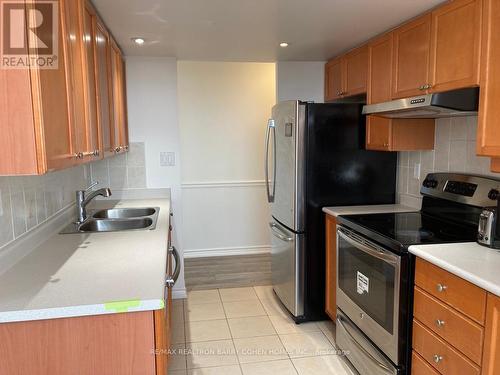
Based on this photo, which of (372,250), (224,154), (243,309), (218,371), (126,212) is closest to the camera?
(372,250)

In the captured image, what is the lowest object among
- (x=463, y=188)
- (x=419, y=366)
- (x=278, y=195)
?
(x=419, y=366)

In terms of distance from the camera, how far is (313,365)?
8.18ft

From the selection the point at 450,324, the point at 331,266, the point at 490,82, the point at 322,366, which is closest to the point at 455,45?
the point at 490,82

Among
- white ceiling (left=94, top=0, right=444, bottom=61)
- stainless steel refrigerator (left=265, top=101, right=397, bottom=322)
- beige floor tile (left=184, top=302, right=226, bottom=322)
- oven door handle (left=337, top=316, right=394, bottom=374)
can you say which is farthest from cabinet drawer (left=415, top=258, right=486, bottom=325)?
beige floor tile (left=184, top=302, right=226, bottom=322)

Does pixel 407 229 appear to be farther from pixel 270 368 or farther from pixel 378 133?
pixel 270 368

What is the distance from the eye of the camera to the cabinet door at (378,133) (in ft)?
8.73

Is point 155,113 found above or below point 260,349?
above

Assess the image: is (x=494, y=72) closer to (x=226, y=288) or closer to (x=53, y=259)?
(x=53, y=259)

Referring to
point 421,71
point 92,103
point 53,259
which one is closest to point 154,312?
point 53,259

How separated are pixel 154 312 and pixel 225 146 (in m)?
3.49

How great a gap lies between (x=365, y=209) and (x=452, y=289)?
1.24m

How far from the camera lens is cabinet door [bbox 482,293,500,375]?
1407mm

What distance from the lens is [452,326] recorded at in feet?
5.36

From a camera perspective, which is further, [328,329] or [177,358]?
[328,329]
